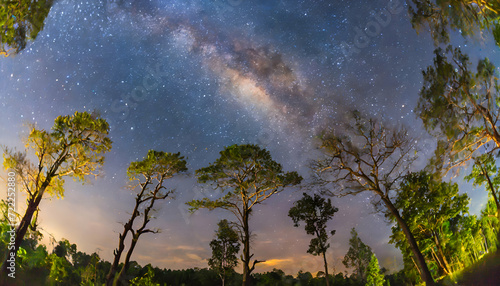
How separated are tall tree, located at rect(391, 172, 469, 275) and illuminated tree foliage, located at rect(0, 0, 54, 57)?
2778 cm

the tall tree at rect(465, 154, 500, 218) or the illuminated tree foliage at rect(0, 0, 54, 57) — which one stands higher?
the illuminated tree foliage at rect(0, 0, 54, 57)

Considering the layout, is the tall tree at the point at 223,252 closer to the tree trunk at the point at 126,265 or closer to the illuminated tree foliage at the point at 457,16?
the tree trunk at the point at 126,265

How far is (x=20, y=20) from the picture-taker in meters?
11.4

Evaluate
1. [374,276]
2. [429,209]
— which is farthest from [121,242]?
[374,276]

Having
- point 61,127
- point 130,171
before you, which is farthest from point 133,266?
point 61,127

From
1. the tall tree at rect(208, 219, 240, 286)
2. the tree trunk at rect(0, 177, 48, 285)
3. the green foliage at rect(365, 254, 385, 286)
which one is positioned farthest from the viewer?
the green foliage at rect(365, 254, 385, 286)

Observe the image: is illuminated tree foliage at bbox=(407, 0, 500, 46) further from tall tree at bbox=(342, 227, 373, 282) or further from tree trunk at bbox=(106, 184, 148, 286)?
tall tree at bbox=(342, 227, 373, 282)

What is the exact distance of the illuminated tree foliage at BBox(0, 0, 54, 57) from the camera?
10427 mm

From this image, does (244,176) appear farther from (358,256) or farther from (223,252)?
(358,256)

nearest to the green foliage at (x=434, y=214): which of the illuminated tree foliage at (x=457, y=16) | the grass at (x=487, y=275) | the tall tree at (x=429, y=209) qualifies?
the tall tree at (x=429, y=209)

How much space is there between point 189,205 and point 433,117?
1804 cm

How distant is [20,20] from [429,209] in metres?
31.8

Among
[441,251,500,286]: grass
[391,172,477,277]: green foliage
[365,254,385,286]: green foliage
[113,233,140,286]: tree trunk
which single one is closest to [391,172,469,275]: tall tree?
[391,172,477,277]: green foliage

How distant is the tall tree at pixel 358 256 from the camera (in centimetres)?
5841
